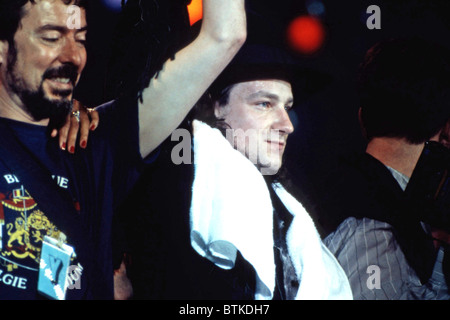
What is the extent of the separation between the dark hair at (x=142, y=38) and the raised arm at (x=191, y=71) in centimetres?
21

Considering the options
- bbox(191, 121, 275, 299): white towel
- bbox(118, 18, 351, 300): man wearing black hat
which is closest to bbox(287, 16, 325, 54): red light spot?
bbox(118, 18, 351, 300): man wearing black hat

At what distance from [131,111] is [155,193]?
1.17 ft

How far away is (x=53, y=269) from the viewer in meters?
1.28

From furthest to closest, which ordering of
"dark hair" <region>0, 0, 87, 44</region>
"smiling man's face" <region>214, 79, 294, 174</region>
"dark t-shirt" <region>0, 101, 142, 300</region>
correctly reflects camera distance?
"smiling man's face" <region>214, 79, 294, 174</region> → "dark hair" <region>0, 0, 87, 44</region> → "dark t-shirt" <region>0, 101, 142, 300</region>

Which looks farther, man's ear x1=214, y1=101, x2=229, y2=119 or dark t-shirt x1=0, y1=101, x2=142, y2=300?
man's ear x1=214, y1=101, x2=229, y2=119

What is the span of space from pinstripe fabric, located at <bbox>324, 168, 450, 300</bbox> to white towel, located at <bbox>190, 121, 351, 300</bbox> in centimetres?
8

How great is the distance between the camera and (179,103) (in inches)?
57.7

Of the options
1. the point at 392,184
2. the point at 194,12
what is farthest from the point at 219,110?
the point at 392,184

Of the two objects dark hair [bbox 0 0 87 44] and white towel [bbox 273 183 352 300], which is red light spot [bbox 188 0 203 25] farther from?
white towel [bbox 273 183 352 300]

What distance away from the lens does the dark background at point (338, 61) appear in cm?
246

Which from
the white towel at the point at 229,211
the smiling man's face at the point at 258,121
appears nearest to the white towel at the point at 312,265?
the white towel at the point at 229,211

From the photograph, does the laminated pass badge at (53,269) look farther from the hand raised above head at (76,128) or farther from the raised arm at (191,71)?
the raised arm at (191,71)

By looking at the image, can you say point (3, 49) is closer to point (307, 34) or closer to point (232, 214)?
point (232, 214)

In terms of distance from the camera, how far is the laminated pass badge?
1.27 metres
